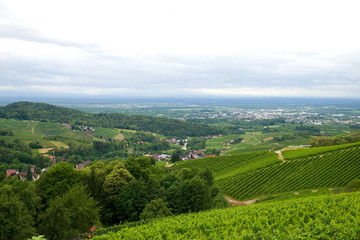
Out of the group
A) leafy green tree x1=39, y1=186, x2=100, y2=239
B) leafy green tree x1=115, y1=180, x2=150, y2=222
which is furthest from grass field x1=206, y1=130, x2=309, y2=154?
leafy green tree x1=39, y1=186, x2=100, y2=239

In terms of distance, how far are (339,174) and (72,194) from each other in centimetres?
3962

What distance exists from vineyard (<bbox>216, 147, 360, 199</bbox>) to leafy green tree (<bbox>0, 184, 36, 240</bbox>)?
2947 centimetres

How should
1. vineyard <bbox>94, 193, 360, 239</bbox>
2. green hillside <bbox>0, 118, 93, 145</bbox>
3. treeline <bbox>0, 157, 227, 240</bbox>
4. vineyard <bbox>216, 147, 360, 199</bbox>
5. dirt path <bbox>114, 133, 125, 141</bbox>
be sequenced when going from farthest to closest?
dirt path <bbox>114, 133, 125, 141</bbox>, green hillside <bbox>0, 118, 93, 145</bbox>, vineyard <bbox>216, 147, 360, 199</bbox>, treeline <bbox>0, 157, 227, 240</bbox>, vineyard <bbox>94, 193, 360, 239</bbox>

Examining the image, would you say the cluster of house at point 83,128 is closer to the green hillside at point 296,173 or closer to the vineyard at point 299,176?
the green hillside at point 296,173

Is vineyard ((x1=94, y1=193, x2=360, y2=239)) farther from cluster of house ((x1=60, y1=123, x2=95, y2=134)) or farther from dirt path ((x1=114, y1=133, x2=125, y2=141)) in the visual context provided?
cluster of house ((x1=60, y1=123, x2=95, y2=134))

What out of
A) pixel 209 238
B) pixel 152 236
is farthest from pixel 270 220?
pixel 152 236

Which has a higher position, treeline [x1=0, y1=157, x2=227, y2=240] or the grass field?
treeline [x1=0, y1=157, x2=227, y2=240]

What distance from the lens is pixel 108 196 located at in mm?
27250

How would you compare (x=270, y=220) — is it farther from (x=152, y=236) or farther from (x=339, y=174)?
(x=339, y=174)

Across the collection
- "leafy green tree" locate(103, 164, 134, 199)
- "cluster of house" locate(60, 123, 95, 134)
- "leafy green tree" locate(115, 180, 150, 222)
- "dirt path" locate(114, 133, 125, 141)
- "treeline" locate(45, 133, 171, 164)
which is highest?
"leafy green tree" locate(103, 164, 134, 199)

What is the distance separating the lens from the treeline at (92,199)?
19469 mm

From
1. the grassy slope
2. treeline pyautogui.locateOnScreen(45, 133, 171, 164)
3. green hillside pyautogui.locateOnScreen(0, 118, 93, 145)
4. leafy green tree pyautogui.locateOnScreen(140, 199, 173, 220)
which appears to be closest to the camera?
leafy green tree pyautogui.locateOnScreen(140, 199, 173, 220)

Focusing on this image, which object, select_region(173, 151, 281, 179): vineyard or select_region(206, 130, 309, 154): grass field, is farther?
select_region(206, 130, 309, 154): grass field

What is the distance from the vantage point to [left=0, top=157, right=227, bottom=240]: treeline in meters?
19.5
